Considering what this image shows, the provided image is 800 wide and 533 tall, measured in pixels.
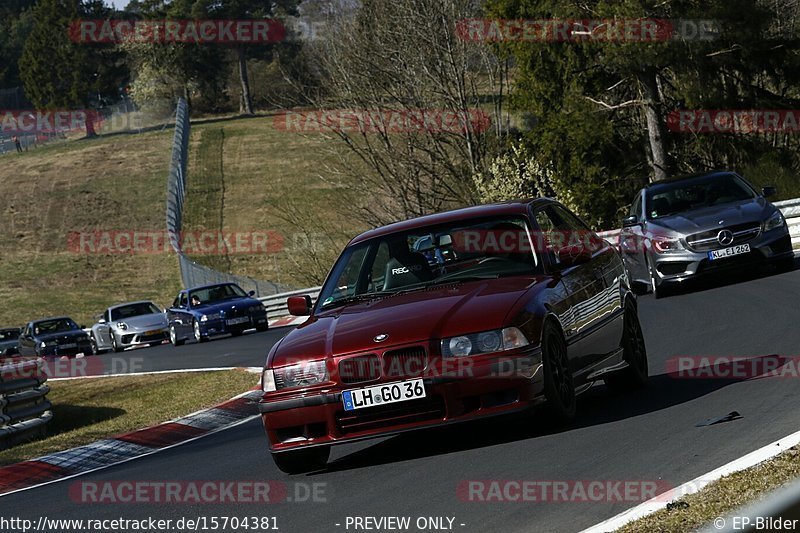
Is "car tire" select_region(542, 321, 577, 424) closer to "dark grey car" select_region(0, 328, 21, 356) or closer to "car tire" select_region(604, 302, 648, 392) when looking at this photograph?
"car tire" select_region(604, 302, 648, 392)

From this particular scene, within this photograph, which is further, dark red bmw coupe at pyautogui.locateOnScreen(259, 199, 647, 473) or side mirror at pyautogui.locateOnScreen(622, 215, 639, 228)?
side mirror at pyautogui.locateOnScreen(622, 215, 639, 228)

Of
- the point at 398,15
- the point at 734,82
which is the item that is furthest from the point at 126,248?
the point at 734,82

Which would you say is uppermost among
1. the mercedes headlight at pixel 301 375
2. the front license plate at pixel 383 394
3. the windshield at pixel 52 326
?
the mercedes headlight at pixel 301 375

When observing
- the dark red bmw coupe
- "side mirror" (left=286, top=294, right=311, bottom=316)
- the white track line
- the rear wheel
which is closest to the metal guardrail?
"side mirror" (left=286, top=294, right=311, bottom=316)

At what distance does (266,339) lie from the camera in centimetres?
2650

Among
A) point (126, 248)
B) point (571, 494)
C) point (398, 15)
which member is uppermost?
point (398, 15)

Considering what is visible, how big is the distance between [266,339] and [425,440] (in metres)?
17.9

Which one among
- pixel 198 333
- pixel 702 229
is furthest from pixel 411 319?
pixel 198 333

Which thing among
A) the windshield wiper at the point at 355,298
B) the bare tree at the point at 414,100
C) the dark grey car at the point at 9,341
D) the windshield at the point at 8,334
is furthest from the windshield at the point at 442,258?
the bare tree at the point at 414,100

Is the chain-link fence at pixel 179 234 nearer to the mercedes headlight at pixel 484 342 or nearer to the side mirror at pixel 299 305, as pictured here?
the side mirror at pixel 299 305

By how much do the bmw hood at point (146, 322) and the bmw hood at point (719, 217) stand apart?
18.7 metres

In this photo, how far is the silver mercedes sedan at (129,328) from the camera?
110 ft

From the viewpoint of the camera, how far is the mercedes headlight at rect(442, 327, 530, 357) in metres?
7.64

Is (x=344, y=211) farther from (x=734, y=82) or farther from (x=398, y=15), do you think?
(x=734, y=82)
